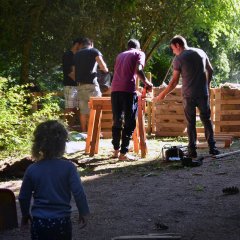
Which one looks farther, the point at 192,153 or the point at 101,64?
the point at 101,64

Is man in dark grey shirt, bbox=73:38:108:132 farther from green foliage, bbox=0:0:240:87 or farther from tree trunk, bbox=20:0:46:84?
tree trunk, bbox=20:0:46:84

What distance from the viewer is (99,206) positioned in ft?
21.7

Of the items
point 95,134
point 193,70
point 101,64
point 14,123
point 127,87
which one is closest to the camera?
point 193,70

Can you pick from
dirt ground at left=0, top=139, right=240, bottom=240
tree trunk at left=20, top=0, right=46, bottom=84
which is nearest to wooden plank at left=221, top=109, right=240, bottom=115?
dirt ground at left=0, top=139, right=240, bottom=240

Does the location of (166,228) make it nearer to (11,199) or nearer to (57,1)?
(11,199)

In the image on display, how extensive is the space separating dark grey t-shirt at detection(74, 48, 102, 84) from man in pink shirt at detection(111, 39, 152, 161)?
6.30 feet

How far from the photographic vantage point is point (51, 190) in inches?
156

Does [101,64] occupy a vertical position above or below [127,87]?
above

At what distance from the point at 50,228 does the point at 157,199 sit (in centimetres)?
306

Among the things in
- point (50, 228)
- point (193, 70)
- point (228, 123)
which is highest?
point (193, 70)

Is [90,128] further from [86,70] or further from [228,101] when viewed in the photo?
[228,101]

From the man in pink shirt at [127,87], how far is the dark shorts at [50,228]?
568cm

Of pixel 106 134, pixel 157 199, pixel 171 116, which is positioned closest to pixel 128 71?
pixel 157 199

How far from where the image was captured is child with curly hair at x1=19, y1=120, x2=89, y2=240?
3953 millimetres
